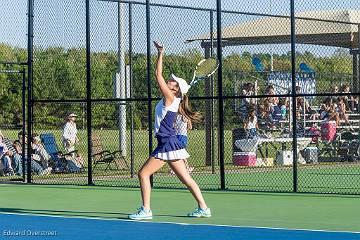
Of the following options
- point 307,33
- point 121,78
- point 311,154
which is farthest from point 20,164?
point 307,33

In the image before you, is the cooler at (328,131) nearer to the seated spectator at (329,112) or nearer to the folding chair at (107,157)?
the seated spectator at (329,112)

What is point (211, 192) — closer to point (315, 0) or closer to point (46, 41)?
point (315, 0)

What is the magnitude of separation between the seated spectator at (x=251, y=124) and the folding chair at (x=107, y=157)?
308 centimetres

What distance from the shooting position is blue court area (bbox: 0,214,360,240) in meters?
12.1

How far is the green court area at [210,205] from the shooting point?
1391 cm

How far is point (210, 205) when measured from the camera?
16.4 metres

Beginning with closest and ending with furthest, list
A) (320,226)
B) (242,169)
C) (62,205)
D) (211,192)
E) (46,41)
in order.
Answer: (320,226)
(62,205)
(211,192)
(46,41)
(242,169)

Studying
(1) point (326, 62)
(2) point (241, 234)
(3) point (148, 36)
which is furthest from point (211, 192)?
(1) point (326, 62)

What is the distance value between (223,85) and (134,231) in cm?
1490

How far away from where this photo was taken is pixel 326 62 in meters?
27.0

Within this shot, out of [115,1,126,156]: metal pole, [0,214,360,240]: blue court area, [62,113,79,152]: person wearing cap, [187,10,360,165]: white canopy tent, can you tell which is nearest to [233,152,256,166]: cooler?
[187,10,360,165]: white canopy tent

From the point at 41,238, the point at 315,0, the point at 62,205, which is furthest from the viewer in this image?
the point at 315,0

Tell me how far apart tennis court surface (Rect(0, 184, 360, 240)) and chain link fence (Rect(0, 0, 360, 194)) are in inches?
89.7

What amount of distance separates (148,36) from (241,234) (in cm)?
851
